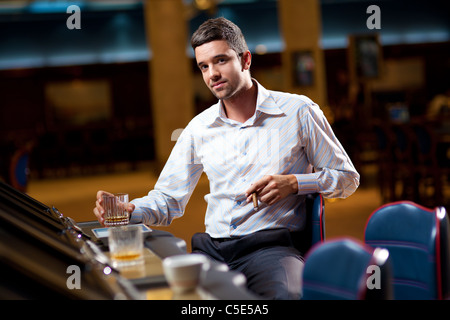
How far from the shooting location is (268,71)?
1650 centimetres

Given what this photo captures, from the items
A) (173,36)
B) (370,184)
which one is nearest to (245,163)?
(370,184)

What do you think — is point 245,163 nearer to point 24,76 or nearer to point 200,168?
point 200,168

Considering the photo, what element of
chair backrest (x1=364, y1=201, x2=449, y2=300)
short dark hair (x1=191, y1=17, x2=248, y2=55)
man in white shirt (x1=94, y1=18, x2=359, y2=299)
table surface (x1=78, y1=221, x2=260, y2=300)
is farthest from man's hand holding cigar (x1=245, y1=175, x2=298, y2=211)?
short dark hair (x1=191, y1=17, x2=248, y2=55)

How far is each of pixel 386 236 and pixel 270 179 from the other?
0.44 m

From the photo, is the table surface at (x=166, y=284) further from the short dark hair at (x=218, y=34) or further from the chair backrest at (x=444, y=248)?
the short dark hair at (x=218, y=34)

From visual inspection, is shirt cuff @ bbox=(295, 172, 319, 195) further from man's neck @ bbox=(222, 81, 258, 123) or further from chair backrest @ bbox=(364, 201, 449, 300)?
man's neck @ bbox=(222, 81, 258, 123)

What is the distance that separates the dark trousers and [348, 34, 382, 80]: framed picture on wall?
24.6 feet

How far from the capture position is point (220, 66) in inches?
85.3

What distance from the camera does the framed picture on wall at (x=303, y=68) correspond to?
397 inches

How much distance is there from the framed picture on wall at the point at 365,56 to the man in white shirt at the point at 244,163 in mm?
7179

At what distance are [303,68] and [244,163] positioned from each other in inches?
320

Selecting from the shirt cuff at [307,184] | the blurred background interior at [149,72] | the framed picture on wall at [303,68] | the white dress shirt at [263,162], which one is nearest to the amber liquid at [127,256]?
the white dress shirt at [263,162]

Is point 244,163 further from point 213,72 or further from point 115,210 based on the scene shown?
point 115,210

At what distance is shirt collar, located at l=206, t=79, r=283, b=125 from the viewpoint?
7.49 feet
